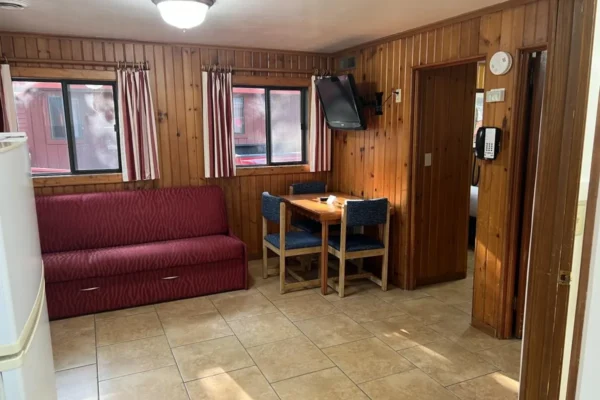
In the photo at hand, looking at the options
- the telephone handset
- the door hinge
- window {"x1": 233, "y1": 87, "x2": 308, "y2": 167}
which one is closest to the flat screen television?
window {"x1": 233, "y1": 87, "x2": 308, "y2": 167}

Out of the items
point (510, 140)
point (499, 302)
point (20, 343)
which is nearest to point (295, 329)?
point (499, 302)

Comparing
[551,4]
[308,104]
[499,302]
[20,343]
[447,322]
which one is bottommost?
[447,322]

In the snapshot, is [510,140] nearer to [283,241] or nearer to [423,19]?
[423,19]

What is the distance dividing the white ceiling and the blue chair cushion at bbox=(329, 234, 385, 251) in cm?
186

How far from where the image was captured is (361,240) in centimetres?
420

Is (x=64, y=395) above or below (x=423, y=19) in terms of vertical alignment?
below

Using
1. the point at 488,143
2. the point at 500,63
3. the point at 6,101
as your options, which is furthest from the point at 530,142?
the point at 6,101

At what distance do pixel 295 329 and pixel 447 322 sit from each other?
1.20 meters

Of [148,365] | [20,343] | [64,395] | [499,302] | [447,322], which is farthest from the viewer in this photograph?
[447,322]

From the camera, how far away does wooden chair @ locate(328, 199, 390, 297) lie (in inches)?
152

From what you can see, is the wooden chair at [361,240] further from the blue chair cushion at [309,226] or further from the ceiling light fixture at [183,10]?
the ceiling light fixture at [183,10]

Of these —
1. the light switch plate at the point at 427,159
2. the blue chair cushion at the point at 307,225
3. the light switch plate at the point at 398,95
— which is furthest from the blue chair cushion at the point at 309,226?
the light switch plate at the point at 398,95

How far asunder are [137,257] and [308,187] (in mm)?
2038

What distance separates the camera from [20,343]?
128cm
